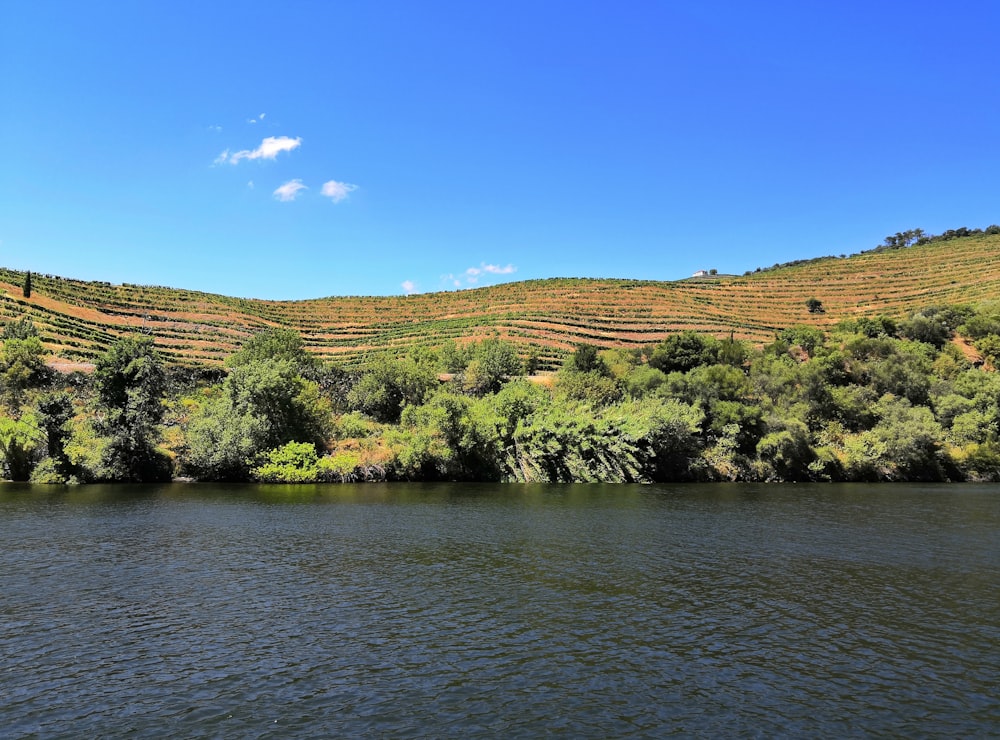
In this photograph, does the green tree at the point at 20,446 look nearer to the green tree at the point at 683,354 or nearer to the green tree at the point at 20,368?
the green tree at the point at 20,368

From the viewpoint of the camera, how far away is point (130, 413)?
6378 cm

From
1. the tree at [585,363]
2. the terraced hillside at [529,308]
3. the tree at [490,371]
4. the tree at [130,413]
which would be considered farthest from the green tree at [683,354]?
the tree at [130,413]

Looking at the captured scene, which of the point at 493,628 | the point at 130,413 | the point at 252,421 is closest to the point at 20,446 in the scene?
the point at 130,413

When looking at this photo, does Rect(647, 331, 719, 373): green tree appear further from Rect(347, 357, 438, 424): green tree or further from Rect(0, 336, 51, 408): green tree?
Rect(0, 336, 51, 408): green tree

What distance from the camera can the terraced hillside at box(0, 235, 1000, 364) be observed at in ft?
425

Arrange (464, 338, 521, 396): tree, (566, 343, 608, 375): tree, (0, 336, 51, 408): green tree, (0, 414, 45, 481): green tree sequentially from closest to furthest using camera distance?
(0, 414, 45, 481): green tree < (0, 336, 51, 408): green tree < (464, 338, 521, 396): tree < (566, 343, 608, 375): tree

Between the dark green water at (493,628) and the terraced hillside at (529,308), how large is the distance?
297 ft

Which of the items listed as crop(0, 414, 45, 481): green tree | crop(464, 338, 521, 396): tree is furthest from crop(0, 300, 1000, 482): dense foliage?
crop(464, 338, 521, 396): tree

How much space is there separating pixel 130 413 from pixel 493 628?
57.0 m

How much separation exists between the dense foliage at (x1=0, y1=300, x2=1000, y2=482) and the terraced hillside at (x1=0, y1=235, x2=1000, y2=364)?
43.6m

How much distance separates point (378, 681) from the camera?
15422mm

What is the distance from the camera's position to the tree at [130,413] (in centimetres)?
6278

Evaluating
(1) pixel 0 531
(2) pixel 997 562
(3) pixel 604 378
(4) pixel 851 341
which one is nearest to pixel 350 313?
(3) pixel 604 378

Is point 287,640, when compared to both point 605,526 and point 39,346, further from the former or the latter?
point 39,346
